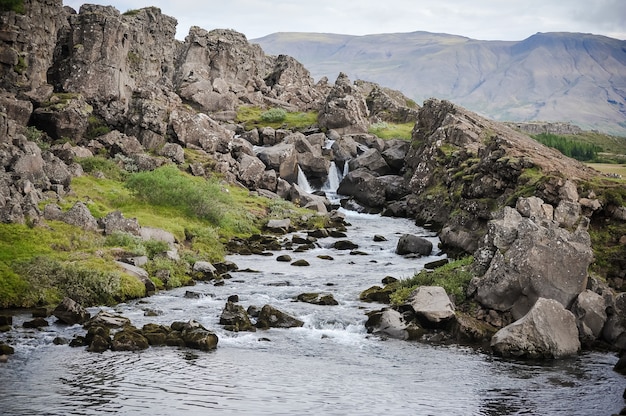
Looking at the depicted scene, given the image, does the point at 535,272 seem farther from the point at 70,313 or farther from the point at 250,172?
the point at 250,172

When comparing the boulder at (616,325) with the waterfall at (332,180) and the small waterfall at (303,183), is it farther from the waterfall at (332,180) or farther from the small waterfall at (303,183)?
the waterfall at (332,180)

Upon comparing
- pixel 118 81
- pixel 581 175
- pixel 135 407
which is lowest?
pixel 135 407

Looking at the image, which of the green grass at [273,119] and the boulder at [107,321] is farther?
the green grass at [273,119]

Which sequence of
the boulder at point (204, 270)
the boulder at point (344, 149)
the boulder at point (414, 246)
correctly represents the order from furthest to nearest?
the boulder at point (344, 149)
the boulder at point (414, 246)
the boulder at point (204, 270)

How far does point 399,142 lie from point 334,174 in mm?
14202

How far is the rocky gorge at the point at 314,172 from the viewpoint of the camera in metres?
40.5

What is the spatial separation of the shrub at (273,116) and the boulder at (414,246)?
232ft

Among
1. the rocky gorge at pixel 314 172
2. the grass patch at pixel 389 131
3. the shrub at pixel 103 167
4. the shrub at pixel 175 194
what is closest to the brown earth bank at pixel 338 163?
the rocky gorge at pixel 314 172

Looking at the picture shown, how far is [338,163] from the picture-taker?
110 meters

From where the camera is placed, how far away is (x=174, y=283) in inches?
1981

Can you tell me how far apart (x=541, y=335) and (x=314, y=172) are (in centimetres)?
7031

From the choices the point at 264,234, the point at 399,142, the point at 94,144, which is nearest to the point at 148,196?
the point at 264,234

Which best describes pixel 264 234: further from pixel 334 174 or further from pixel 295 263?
pixel 334 174

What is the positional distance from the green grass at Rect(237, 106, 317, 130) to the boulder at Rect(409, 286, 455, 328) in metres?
84.3
